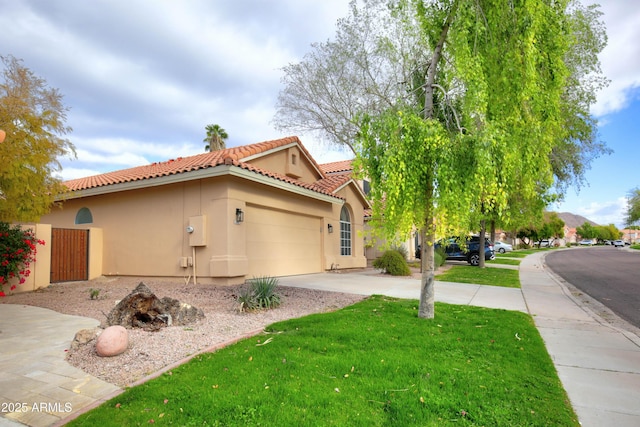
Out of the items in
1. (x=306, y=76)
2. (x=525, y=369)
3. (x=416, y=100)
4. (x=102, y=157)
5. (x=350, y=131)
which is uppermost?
(x=306, y=76)

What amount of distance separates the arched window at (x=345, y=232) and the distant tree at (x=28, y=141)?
11.5 m

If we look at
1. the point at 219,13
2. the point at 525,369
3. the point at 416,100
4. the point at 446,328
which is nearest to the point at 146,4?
the point at 219,13

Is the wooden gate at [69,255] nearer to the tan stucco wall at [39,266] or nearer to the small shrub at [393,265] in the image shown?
the tan stucco wall at [39,266]

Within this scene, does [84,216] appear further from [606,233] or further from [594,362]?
[606,233]

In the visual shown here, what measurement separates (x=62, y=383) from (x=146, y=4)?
8622 millimetres

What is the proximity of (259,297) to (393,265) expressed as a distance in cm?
873

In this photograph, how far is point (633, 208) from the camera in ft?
209

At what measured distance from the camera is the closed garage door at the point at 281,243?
39.7 feet

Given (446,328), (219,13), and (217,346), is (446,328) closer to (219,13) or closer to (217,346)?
(217,346)

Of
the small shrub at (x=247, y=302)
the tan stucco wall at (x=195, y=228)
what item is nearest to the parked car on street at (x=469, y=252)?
the tan stucco wall at (x=195, y=228)

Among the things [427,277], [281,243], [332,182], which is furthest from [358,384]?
[332,182]

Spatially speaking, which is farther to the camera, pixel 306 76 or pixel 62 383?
pixel 306 76

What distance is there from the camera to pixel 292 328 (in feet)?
20.1

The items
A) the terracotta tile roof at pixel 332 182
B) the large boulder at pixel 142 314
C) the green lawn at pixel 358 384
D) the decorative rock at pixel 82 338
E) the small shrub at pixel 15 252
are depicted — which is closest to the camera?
the green lawn at pixel 358 384
